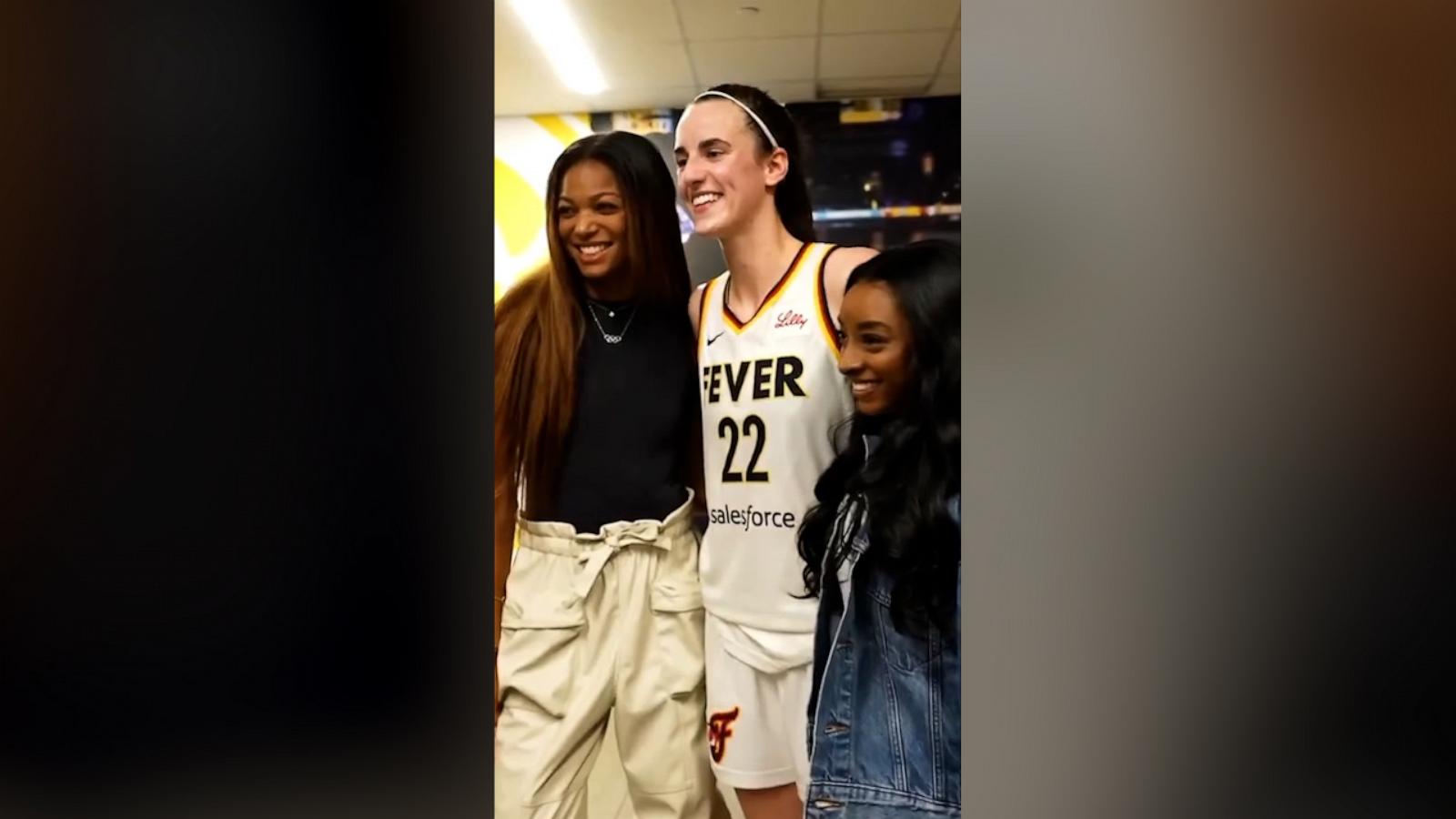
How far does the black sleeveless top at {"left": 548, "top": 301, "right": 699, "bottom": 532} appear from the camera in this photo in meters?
1.50

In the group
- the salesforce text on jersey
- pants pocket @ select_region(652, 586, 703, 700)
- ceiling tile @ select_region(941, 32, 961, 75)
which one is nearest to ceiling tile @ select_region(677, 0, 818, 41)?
ceiling tile @ select_region(941, 32, 961, 75)

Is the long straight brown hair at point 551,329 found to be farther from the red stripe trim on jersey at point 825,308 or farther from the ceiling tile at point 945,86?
the ceiling tile at point 945,86

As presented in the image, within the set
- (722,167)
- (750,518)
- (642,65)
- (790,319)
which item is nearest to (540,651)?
(750,518)

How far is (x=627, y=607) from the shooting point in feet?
4.92

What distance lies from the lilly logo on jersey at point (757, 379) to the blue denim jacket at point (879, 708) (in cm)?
25

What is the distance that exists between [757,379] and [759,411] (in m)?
0.05

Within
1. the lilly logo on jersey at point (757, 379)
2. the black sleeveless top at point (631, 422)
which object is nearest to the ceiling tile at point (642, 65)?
the black sleeveless top at point (631, 422)

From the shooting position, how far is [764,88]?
1.44 m
